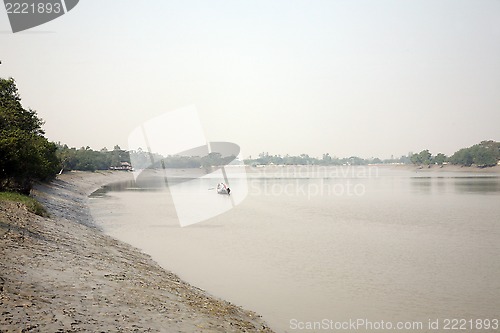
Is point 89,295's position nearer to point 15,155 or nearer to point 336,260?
point 336,260

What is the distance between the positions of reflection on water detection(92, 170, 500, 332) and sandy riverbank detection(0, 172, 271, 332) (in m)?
2.07

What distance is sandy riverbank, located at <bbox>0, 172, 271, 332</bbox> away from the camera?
7.95 metres

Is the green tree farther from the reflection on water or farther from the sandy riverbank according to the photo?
the sandy riverbank

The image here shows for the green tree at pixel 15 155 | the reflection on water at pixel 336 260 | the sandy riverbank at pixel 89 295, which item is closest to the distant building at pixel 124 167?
the green tree at pixel 15 155

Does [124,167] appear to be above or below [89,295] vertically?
above

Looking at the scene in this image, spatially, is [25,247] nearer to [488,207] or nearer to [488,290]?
[488,290]

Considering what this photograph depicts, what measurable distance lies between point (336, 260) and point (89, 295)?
44.3ft

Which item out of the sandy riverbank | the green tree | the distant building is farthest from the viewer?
the distant building

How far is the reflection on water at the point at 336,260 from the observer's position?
13.4 meters

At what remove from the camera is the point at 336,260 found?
65.7 feet

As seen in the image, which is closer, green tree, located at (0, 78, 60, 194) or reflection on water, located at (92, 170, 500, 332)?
reflection on water, located at (92, 170, 500, 332)

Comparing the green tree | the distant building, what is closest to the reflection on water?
the green tree

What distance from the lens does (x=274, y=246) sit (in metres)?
23.6

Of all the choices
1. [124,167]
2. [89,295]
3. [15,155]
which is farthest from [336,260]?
[124,167]
